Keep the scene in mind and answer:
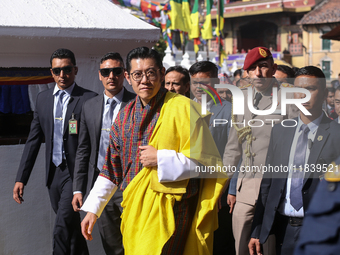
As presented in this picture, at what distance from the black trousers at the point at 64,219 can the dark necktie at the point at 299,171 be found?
202 centimetres

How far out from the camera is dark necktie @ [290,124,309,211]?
9.15 feet

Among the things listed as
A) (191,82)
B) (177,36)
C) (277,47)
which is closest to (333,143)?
(191,82)

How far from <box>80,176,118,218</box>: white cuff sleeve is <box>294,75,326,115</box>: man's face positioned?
1.39m

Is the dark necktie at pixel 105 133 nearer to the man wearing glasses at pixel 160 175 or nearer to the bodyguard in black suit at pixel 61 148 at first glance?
the bodyguard in black suit at pixel 61 148

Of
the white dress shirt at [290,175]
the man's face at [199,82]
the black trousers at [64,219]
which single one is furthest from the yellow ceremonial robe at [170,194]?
the man's face at [199,82]

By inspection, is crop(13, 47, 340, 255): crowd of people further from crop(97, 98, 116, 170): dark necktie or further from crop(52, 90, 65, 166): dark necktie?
crop(52, 90, 65, 166): dark necktie

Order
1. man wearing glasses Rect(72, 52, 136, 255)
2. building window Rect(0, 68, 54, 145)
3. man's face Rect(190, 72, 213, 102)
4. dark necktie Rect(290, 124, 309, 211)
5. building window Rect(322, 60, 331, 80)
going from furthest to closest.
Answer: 1. building window Rect(322, 60, 331, 80)
2. building window Rect(0, 68, 54, 145)
3. man's face Rect(190, 72, 213, 102)
4. man wearing glasses Rect(72, 52, 136, 255)
5. dark necktie Rect(290, 124, 309, 211)

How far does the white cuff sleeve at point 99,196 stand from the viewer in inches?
114

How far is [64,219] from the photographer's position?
395 centimetres

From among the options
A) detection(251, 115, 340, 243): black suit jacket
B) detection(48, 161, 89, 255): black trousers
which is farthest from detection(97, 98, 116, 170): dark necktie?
detection(251, 115, 340, 243): black suit jacket

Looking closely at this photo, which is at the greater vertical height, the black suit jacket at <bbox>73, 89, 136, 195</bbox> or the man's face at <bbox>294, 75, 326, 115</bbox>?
the man's face at <bbox>294, 75, 326, 115</bbox>

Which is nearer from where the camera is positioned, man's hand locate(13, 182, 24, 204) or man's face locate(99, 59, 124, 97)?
man's face locate(99, 59, 124, 97)

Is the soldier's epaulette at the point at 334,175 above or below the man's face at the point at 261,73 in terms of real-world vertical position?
below

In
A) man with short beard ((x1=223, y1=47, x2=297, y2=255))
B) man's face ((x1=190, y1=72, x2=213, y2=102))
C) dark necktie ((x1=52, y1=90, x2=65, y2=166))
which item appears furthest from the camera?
man's face ((x1=190, y1=72, x2=213, y2=102))
